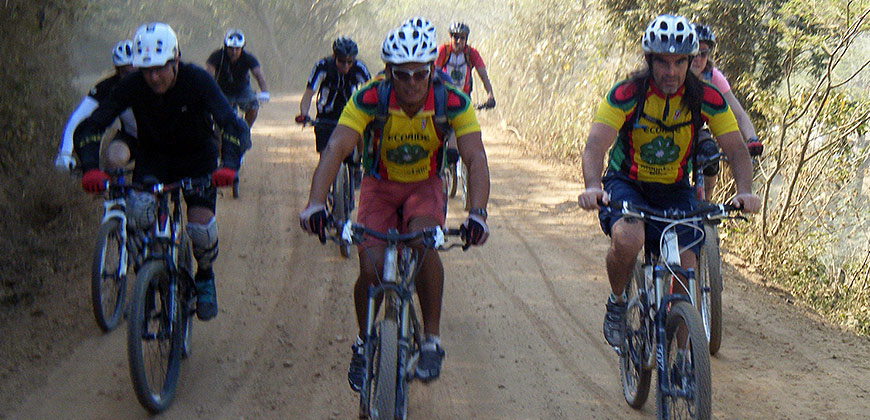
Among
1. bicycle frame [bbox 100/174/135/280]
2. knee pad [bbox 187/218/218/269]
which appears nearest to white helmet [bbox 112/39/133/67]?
bicycle frame [bbox 100/174/135/280]

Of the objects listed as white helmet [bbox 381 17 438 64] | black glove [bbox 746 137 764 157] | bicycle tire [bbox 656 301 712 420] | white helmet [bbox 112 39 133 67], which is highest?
white helmet [bbox 381 17 438 64]

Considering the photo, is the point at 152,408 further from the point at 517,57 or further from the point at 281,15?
the point at 281,15

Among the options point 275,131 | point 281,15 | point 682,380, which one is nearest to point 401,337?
point 682,380

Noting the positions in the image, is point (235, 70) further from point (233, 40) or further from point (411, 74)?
point (411, 74)

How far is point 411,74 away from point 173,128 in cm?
192

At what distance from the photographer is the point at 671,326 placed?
4105 mm

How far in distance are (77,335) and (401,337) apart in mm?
3393

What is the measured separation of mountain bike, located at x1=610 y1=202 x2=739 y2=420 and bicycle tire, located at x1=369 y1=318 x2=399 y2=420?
1.31 m

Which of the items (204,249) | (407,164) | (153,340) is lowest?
(153,340)

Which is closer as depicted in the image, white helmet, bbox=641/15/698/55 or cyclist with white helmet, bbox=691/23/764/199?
white helmet, bbox=641/15/698/55

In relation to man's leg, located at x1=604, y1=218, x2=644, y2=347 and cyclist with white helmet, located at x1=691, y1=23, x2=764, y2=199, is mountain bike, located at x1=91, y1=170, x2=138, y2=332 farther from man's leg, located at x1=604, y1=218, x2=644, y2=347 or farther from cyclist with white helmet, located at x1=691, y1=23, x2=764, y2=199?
cyclist with white helmet, located at x1=691, y1=23, x2=764, y2=199

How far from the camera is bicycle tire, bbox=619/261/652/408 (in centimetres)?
468

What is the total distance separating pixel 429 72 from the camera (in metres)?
4.34

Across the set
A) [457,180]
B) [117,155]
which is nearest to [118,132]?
[117,155]
